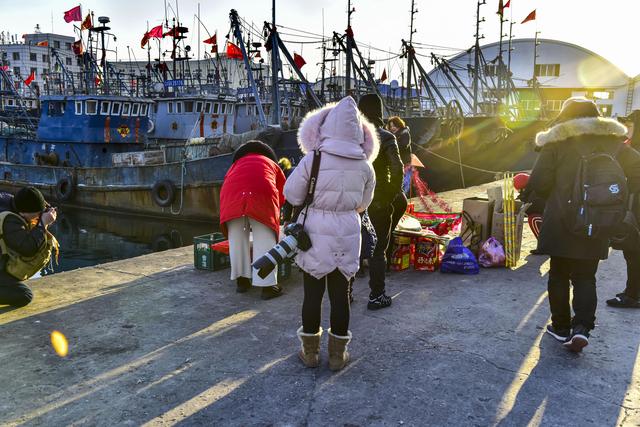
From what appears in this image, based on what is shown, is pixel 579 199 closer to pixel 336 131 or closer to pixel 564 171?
pixel 564 171

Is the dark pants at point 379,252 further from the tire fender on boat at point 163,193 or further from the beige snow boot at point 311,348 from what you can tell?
the tire fender on boat at point 163,193

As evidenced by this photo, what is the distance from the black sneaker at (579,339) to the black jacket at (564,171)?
1.57 ft

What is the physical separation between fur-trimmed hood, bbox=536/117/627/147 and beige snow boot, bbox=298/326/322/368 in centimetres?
204

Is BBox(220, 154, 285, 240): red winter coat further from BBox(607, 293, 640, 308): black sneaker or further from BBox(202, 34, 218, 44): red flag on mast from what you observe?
BBox(202, 34, 218, 44): red flag on mast

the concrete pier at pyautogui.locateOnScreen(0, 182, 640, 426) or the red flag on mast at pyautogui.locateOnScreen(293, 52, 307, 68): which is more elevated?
the red flag on mast at pyautogui.locateOnScreen(293, 52, 307, 68)

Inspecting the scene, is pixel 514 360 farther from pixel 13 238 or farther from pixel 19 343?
pixel 13 238

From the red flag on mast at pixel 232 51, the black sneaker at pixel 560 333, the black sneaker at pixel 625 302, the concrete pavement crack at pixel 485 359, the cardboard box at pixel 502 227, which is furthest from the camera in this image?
the red flag on mast at pixel 232 51

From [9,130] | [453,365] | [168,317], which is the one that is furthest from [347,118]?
[9,130]

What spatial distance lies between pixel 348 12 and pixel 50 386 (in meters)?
23.0

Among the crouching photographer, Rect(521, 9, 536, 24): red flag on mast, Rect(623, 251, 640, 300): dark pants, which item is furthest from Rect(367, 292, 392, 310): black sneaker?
Rect(521, 9, 536, 24): red flag on mast

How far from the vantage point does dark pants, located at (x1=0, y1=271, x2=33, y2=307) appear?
4105 millimetres

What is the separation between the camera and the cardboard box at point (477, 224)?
18.9 ft

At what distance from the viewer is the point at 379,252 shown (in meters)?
4.25

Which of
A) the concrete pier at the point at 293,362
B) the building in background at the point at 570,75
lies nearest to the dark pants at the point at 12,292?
the concrete pier at the point at 293,362
